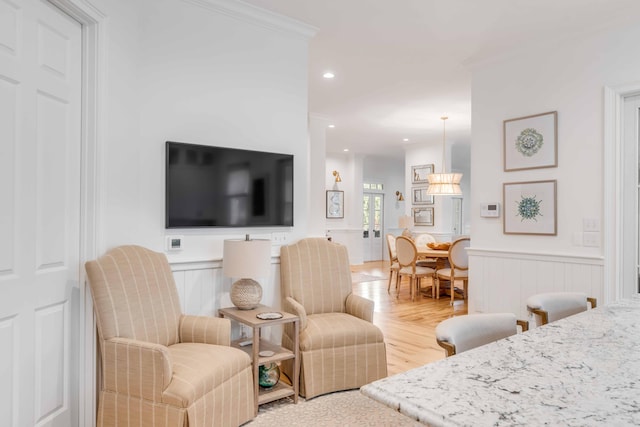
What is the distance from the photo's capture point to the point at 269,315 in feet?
8.98

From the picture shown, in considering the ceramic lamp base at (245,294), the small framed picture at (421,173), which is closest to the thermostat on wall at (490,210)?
the ceramic lamp base at (245,294)

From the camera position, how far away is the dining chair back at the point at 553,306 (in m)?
1.91

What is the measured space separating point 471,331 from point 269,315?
61.2 inches

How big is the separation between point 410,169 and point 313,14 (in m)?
6.46

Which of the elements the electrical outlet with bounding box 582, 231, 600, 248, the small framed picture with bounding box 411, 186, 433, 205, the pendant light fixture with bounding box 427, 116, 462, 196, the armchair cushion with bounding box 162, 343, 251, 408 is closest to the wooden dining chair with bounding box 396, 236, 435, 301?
the pendant light fixture with bounding box 427, 116, 462, 196

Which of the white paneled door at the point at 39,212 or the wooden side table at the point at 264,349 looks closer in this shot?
the white paneled door at the point at 39,212

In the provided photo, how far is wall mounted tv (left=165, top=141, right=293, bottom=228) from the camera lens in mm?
2801

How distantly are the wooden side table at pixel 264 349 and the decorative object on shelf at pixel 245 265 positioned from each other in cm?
9

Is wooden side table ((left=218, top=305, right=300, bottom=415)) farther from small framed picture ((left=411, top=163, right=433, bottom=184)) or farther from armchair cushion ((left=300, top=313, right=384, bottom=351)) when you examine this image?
small framed picture ((left=411, top=163, right=433, bottom=184))

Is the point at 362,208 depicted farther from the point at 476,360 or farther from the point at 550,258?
the point at 476,360

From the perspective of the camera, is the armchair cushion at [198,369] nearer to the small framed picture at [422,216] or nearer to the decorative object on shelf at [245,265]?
the decorative object on shelf at [245,265]

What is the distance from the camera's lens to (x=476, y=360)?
107 cm

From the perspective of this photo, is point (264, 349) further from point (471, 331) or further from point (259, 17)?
point (259, 17)

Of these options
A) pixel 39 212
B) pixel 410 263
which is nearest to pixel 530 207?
pixel 410 263
